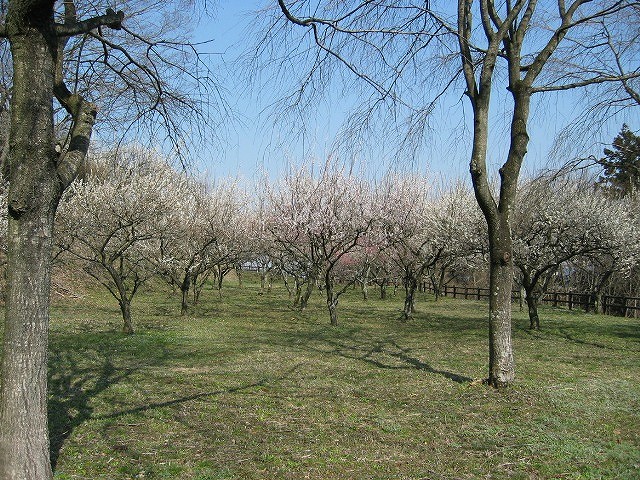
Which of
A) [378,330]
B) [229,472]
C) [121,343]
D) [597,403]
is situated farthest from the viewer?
[378,330]

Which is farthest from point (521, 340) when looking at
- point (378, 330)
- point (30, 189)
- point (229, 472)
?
point (30, 189)

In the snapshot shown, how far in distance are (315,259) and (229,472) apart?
15216mm

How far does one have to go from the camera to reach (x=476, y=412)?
20.6ft

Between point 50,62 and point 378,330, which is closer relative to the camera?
point 50,62

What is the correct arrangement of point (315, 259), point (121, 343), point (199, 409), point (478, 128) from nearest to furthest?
point (199, 409), point (478, 128), point (121, 343), point (315, 259)

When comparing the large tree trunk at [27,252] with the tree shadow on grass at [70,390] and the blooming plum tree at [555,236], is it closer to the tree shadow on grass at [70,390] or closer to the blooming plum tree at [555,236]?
the tree shadow on grass at [70,390]

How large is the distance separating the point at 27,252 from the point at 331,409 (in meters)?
3.97

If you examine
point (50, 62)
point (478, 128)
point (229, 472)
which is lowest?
point (229, 472)

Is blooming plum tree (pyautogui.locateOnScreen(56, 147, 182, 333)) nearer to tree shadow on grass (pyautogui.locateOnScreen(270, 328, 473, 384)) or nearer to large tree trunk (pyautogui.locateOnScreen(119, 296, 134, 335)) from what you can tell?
large tree trunk (pyautogui.locateOnScreen(119, 296, 134, 335))

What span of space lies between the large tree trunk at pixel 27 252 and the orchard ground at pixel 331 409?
0.99 meters

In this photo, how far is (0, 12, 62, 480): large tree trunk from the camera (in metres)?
3.37

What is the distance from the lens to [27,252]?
3.37m

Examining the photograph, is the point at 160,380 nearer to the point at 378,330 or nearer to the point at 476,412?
the point at 476,412

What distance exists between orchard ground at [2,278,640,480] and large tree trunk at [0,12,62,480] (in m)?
0.99
